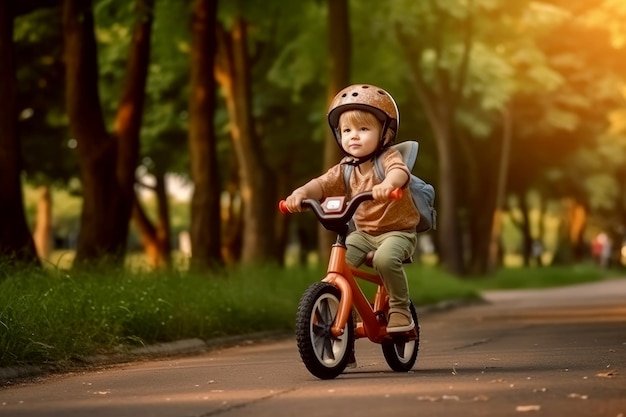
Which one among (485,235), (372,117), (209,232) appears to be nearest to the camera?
(372,117)

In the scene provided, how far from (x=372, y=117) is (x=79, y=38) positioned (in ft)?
44.4

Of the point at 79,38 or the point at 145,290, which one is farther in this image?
the point at 79,38

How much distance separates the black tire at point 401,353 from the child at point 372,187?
0.25 meters

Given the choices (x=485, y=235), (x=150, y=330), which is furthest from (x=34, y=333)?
(x=485, y=235)

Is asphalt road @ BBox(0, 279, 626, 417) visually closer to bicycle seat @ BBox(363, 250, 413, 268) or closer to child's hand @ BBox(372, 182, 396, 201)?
bicycle seat @ BBox(363, 250, 413, 268)

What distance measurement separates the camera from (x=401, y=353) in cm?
1223

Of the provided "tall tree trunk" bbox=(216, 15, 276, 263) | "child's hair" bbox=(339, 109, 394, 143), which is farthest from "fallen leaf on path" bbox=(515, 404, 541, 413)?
"tall tree trunk" bbox=(216, 15, 276, 263)

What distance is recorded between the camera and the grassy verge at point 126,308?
14.1 metres

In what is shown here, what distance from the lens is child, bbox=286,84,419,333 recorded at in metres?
11.5

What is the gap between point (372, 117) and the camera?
11.6 meters

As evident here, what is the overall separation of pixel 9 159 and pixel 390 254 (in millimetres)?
11925

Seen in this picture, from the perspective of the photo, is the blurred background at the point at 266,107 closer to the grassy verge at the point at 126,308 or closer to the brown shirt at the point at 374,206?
the grassy verge at the point at 126,308

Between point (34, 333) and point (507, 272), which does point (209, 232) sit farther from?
point (507, 272)

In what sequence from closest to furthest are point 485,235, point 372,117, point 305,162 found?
1. point 372,117
2. point 305,162
3. point 485,235
